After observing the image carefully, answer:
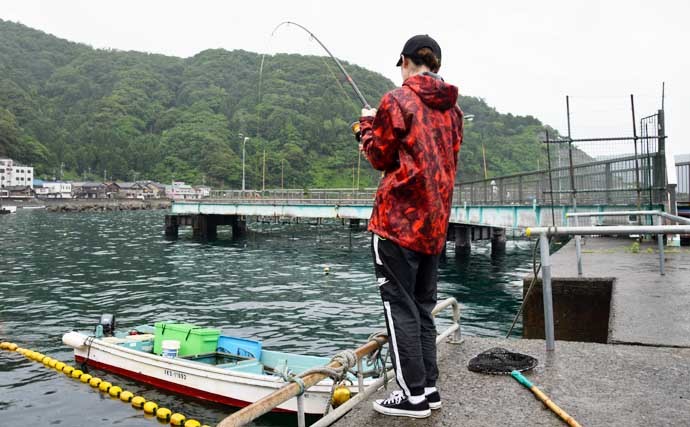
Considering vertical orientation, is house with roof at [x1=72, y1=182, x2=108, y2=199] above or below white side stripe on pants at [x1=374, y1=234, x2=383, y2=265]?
above

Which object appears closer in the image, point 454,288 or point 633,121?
point 633,121

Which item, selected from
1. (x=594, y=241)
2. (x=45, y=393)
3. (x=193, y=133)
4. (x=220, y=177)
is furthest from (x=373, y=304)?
(x=193, y=133)

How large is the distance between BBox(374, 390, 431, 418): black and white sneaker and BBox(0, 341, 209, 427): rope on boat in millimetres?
6994

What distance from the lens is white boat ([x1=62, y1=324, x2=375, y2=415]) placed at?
32.0 ft

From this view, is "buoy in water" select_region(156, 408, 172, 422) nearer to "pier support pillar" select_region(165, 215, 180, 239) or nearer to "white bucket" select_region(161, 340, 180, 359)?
"white bucket" select_region(161, 340, 180, 359)

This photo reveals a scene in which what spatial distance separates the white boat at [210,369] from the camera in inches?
384

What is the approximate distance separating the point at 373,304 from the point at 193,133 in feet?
577

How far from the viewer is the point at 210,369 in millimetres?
10633

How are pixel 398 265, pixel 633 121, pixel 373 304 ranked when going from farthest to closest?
pixel 373 304 < pixel 633 121 < pixel 398 265

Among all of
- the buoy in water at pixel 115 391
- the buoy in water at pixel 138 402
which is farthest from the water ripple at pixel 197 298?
the buoy in water at pixel 115 391

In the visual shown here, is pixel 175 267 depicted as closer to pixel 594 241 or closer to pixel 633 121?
pixel 594 241

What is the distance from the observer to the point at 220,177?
175m

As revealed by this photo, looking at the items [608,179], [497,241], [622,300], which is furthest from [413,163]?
[497,241]

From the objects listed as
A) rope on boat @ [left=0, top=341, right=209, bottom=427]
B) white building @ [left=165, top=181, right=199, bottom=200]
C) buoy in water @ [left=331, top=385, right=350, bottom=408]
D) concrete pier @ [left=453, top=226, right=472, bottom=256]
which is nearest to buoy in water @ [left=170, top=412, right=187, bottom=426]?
rope on boat @ [left=0, top=341, right=209, bottom=427]
